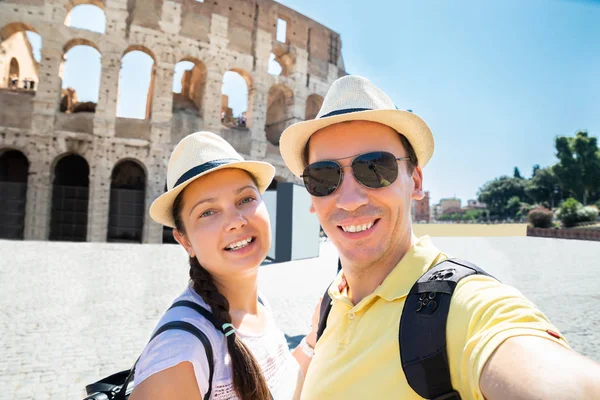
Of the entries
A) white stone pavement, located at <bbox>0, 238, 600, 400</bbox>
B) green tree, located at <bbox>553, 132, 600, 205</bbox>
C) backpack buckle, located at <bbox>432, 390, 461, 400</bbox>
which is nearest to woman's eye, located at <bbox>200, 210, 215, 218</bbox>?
backpack buckle, located at <bbox>432, 390, 461, 400</bbox>

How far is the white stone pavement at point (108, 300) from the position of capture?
13.3ft

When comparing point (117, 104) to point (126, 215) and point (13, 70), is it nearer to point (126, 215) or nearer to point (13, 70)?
point (126, 215)

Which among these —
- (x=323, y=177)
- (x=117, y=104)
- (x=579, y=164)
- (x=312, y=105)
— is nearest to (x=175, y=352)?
(x=323, y=177)

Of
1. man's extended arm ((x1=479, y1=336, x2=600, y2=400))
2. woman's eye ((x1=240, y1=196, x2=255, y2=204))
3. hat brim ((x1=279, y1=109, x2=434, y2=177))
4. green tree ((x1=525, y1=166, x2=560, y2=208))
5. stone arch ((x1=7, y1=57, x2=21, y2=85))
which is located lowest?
man's extended arm ((x1=479, y1=336, x2=600, y2=400))

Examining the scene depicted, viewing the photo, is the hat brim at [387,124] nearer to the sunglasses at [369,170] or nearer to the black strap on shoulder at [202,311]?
the sunglasses at [369,170]

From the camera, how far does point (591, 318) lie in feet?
18.9

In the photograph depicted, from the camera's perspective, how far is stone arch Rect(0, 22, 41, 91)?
52.5 ft

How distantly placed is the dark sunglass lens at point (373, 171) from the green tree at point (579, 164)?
4713 cm

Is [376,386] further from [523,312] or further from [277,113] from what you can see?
[277,113]

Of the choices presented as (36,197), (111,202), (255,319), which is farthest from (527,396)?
(111,202)

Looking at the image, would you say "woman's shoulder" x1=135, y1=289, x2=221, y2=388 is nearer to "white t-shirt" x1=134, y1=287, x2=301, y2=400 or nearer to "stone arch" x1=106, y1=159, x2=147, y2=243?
"white t-shirt" x1=134, y1=287, x2=301, y2=400

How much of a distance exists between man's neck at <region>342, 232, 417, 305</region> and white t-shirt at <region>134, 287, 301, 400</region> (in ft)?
2.06

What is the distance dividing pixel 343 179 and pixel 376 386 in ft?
2.59

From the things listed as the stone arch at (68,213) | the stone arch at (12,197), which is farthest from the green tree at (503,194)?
the stone arch at (12,197)
